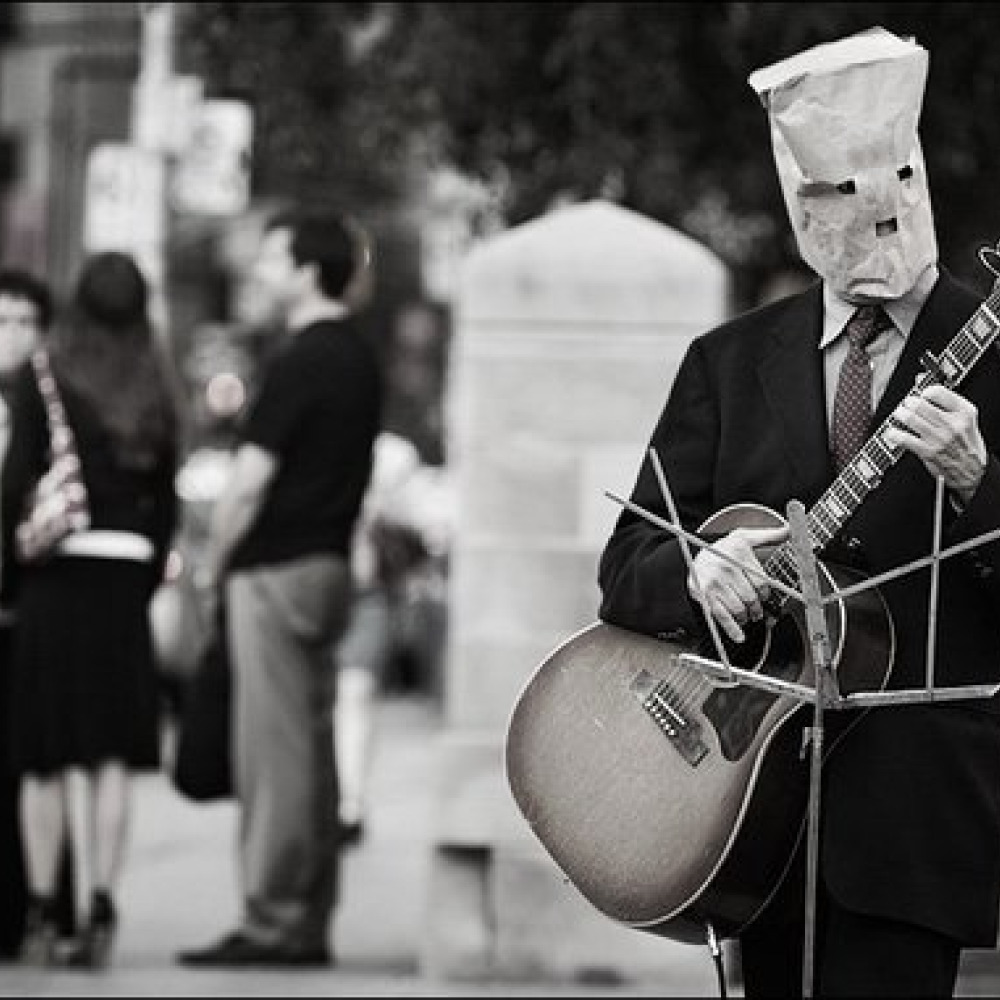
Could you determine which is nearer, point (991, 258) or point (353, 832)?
point (991, 258)

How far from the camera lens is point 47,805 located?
919cm

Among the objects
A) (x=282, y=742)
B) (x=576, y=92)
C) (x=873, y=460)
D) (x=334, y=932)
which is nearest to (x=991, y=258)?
(x=873, y=460)

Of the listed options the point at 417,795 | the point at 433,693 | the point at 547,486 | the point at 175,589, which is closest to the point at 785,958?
the point at 547,486

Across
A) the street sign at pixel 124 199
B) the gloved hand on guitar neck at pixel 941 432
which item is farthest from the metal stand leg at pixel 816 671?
the street sign at pixel 124 199

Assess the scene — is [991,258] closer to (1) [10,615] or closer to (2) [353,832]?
(1) [10,615]

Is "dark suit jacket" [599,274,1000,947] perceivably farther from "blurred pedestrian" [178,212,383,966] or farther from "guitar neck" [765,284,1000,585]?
"blurred pedestrian" [178,212,383,966]

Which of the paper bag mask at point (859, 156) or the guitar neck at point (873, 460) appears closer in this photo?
the guitar neck at point (873, 460)

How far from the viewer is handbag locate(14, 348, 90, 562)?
8992 millimetres

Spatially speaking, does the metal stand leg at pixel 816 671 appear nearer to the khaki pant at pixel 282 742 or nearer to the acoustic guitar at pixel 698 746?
the acoustic guitar at pixel 698 746

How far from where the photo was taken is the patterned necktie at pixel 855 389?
4.88 meters

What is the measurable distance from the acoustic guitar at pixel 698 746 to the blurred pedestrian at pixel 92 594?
4.26 meters

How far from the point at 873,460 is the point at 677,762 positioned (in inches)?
Answer: 19.7

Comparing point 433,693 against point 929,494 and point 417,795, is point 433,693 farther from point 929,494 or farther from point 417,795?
point 929,494

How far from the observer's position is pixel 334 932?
10305 millimetres
